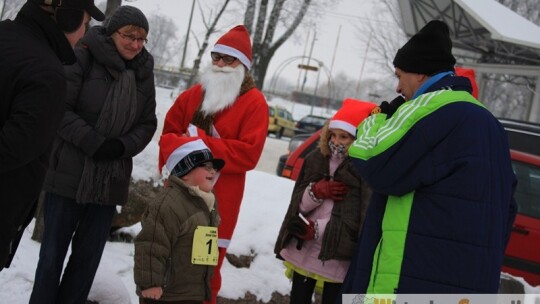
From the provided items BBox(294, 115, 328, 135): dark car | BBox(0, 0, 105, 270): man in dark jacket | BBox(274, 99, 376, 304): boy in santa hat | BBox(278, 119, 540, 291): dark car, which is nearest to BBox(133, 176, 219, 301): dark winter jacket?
BBox(0, 0, 105, 270): man in dark jacket

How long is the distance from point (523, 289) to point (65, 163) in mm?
3950

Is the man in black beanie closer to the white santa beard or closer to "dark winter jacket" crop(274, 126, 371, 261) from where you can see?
"dark winter jacket" crop(274, 126, 371, 261)

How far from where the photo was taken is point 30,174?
2.32 meters

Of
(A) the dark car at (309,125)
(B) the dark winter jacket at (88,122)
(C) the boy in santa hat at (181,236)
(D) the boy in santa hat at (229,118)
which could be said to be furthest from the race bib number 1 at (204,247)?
(A) the dark car at (309,125)

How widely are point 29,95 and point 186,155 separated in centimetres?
118

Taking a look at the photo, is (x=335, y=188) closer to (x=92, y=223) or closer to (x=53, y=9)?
(x=92, y=223)

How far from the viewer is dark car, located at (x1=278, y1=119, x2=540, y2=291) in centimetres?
591

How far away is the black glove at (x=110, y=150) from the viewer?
10.6ft

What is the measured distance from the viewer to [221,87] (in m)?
3.63

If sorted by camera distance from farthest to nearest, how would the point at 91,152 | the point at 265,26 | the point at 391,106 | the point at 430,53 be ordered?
the point at 265,26, the point at 91,152, the point at 391,106, the point at 430,53

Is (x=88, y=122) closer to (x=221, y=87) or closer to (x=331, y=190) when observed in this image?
(x=221, y=87)

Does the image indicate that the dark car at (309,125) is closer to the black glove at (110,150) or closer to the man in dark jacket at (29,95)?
the black glove at (110,150)

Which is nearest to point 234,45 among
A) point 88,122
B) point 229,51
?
point 229,51

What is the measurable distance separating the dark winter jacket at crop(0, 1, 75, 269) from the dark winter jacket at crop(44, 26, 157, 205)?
82cm
